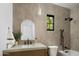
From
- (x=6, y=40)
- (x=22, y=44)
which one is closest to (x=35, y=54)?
(x=22, y=44)

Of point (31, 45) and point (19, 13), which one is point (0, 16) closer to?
point (19, 13)

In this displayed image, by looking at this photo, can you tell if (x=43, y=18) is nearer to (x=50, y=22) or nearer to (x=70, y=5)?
(x=50, y=22)

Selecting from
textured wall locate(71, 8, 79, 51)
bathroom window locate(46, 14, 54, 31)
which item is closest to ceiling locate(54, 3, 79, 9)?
textured wall locate(71, 8, 79, 51)

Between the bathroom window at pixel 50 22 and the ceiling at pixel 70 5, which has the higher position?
the ceiling at pixel 70 5

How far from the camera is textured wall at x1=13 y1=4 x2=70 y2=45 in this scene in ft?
5.60

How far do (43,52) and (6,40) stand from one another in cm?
53

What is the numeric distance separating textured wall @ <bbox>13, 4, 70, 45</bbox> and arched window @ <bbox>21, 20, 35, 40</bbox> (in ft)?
0.14

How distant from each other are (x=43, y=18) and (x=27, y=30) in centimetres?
27

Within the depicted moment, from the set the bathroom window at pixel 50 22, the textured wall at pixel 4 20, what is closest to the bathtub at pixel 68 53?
the bathroom window at pixel 50 22

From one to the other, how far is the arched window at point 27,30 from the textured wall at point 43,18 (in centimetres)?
4

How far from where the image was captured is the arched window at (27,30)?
68.1 inches

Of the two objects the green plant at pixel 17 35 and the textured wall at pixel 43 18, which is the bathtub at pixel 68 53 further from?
the green plant at pixel 17 35

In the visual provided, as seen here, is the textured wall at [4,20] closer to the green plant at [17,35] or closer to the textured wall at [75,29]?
the green plant at [17,35]

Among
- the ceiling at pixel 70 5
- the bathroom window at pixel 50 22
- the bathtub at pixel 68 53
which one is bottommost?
the bathtub at pixel 68 53
